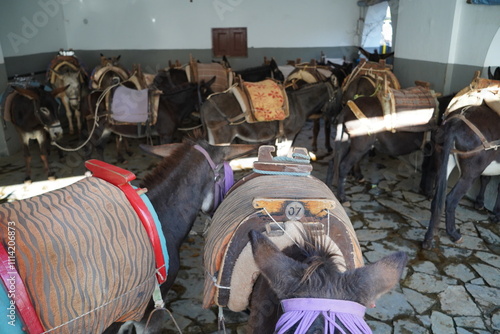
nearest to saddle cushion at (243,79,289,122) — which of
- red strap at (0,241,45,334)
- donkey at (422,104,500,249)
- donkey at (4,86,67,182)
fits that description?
donkey at (422,104,500,249)

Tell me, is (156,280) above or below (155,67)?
below

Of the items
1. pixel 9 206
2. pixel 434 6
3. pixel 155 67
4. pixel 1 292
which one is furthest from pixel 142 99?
pixel 155 67

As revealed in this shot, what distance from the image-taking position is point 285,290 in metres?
1.16

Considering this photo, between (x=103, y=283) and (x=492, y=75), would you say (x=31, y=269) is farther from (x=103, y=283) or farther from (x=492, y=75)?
(x=492, y=75)

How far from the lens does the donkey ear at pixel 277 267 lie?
3.82 feet

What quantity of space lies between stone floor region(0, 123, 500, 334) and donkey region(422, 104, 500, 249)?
0.38 metres

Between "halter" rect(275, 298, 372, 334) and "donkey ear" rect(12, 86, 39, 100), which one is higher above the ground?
"donkey ear" rect(12, 86, 39, 100)

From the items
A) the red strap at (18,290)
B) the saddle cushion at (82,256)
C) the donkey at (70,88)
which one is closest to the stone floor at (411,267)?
the saddle cushion at (82,256)

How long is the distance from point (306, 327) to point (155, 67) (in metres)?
11.9

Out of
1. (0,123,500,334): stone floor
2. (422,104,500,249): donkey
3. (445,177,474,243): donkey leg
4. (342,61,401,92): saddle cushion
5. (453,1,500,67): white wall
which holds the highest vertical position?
(453,1,500,67): white wall

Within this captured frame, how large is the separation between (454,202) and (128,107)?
16.6ft

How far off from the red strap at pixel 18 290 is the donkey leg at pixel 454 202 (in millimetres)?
4150

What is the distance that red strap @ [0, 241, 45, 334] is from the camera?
1.32 m

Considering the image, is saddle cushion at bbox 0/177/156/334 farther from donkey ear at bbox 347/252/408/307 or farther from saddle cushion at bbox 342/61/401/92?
saddle cushion at bbox 342/61/401/92
